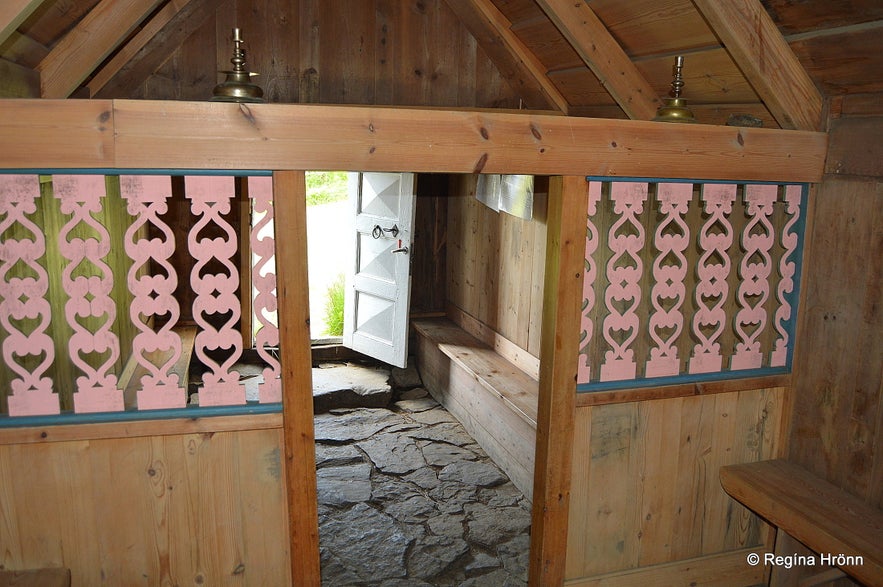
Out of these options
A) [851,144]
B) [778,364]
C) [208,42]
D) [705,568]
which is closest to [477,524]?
[705,568]

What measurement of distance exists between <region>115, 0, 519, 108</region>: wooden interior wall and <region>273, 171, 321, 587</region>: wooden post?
2298 mm

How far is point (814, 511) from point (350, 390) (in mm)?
3210

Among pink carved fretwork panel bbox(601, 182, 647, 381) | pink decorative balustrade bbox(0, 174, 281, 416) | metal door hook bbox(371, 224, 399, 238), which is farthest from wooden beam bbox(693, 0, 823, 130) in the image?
metal door hook bbox(371, 224, 399, 238)

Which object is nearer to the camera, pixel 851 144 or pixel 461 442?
pixel 851 144

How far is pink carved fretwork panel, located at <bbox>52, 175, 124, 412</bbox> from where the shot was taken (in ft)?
6.26

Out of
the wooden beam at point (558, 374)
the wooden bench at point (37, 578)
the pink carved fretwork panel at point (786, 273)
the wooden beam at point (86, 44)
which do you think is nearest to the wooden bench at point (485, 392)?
the wooden beam at point (558, 374)

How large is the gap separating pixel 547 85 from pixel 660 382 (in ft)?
6.88

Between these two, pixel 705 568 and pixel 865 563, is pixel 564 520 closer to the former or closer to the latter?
pixel 705 568

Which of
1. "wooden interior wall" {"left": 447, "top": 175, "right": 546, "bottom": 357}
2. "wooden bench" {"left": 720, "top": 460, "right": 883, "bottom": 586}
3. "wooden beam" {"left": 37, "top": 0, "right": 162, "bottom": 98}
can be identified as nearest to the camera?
"wooden bench" {"left": 720, "top": 460, "right": 883, "bottom": 586}

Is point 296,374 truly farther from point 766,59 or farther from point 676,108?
point 766,59

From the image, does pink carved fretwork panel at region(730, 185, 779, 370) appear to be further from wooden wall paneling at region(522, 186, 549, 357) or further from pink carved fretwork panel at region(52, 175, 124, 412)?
pink carved fretwork panel at region(52, 175, 124, 412)

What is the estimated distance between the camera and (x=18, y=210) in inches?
74.2

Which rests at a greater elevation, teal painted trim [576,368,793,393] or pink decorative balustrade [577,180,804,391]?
pink decorative balustrade [577,180,804,391]

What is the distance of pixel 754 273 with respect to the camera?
254 cm
